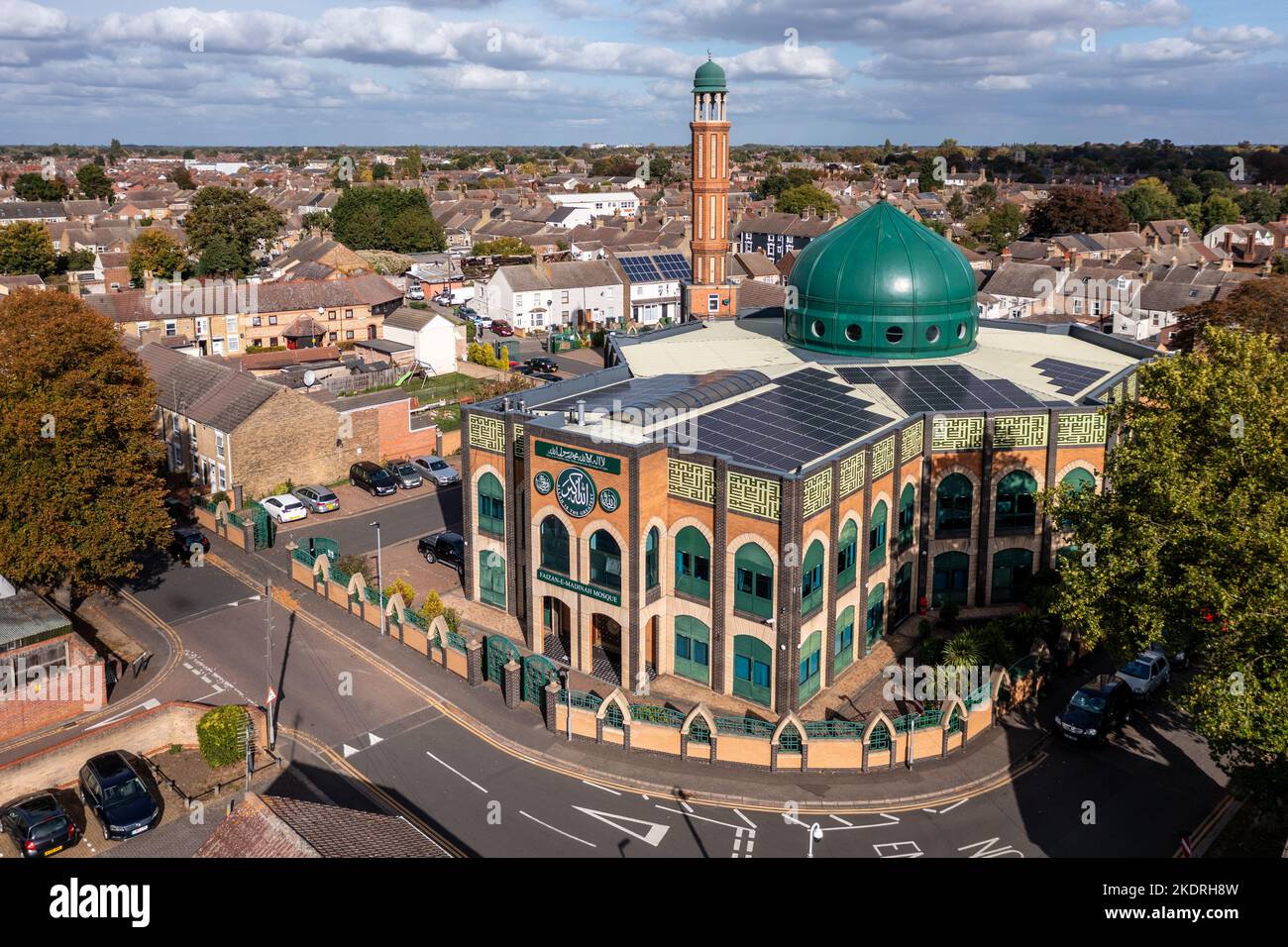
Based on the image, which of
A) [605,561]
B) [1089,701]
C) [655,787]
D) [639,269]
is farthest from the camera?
[639,269]

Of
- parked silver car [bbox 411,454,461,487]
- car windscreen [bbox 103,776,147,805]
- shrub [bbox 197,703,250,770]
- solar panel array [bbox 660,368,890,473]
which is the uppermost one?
solar panel array [bbox 660,368,890,473]

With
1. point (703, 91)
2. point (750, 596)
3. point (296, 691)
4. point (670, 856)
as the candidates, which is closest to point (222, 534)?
point (296, 691)

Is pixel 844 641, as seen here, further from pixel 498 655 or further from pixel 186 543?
pixel 186 543

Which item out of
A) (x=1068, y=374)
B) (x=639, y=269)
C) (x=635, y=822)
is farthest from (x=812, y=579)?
(x=639, y=269)

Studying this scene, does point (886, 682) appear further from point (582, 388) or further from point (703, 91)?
point (703, 91)

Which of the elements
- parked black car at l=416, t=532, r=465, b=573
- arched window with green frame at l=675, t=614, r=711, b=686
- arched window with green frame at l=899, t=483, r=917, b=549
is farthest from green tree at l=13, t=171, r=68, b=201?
arched window with green frame at l=899, t=483, r=917, b=549

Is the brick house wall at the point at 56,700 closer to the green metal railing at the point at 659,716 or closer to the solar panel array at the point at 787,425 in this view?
the green metal railing at the point at 659,716

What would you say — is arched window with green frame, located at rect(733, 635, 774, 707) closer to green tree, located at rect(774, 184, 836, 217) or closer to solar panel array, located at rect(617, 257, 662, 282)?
solar panel array, located at rect(617, 257, 662, 282)
